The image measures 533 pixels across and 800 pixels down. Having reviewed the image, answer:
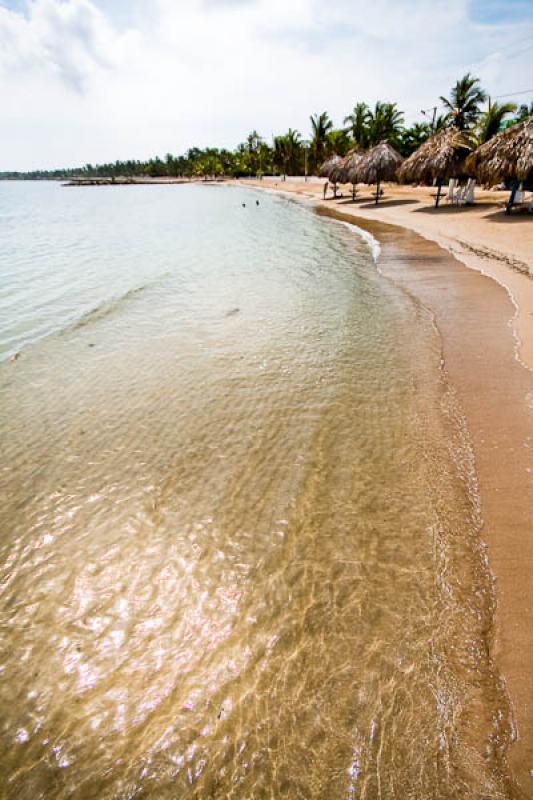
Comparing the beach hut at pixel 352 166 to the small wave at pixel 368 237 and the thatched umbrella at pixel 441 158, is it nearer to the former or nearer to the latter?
the thatched umbrella at pixel 441 158

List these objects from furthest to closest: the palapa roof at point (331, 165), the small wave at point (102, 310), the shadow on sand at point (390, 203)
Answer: the palapa roof at point (331, 165), the shadow on sand at point (390, 203), the small wave at point (102, 310)

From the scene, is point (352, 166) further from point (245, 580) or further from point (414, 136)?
point (245, 580)

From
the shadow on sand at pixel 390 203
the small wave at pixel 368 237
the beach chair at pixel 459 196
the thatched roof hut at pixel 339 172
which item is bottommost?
the small wave at pixel 368 237

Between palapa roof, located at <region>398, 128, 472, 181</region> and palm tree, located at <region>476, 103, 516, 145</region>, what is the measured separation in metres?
1.26

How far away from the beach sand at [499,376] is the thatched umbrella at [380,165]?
1376 cm

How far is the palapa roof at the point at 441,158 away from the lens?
79.0 ft

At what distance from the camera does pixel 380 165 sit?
29969mm

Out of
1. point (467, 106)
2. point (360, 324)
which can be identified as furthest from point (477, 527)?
point (467, 106)

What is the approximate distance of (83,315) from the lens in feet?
36.3

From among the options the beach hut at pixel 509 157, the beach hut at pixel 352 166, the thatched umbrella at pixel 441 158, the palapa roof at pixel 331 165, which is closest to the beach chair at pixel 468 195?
the thatched umbrella at pixel 441 158

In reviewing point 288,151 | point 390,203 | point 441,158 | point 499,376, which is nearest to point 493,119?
point 441,158

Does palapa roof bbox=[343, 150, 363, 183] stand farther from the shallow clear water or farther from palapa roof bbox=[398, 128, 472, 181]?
the shallow clear water

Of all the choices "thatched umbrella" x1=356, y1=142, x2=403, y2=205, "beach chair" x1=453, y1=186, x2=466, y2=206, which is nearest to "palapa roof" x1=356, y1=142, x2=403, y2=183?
"thatched umbrella" x1=356, y1=142, x2=403, y2=205

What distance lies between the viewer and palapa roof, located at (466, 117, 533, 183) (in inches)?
718
